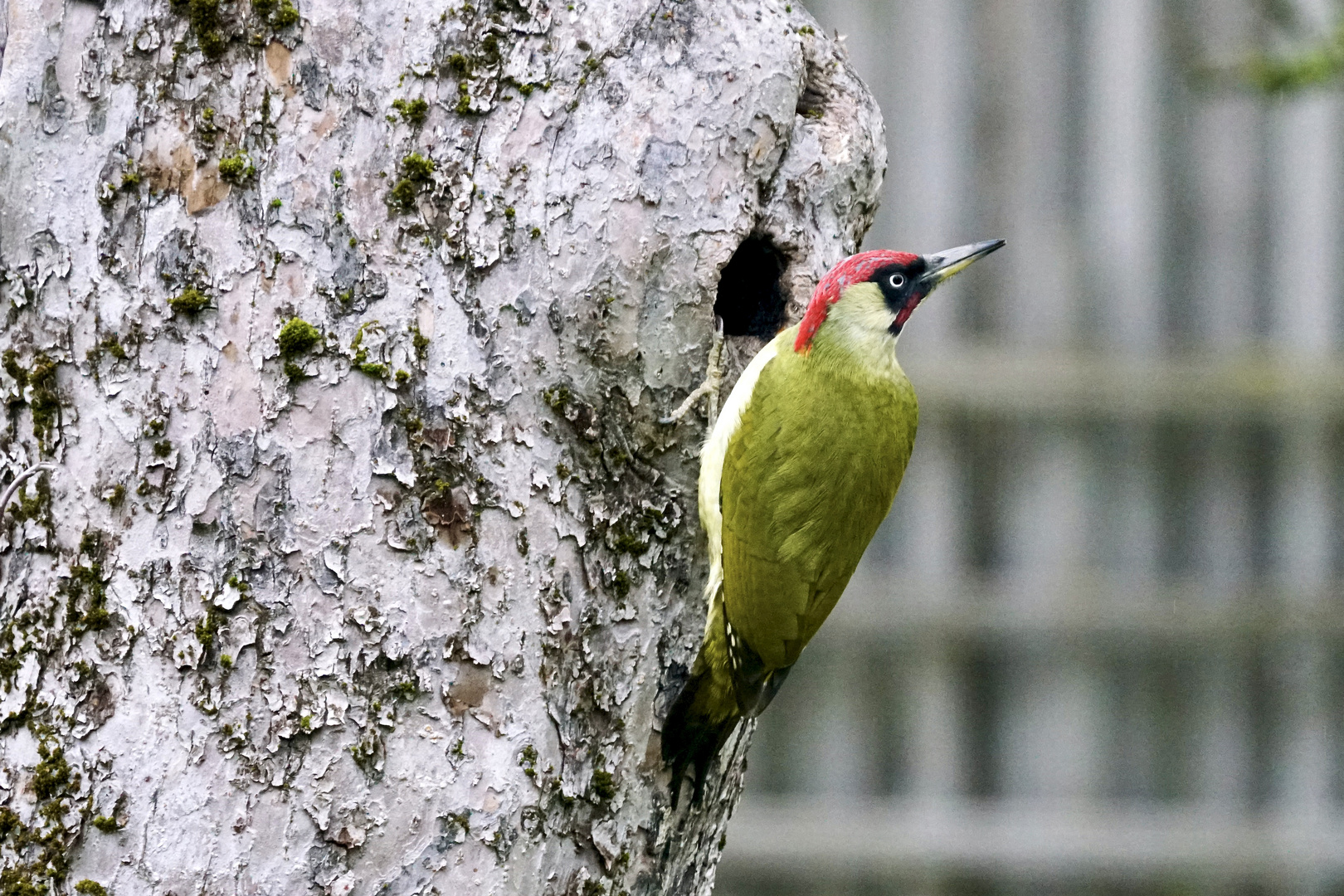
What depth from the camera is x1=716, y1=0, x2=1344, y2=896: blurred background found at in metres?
4.77

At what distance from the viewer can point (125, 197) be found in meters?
2.19

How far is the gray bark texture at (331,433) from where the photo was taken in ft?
6.89

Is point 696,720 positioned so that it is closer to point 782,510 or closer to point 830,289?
point 782,510

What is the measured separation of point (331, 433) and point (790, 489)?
0.89 meters

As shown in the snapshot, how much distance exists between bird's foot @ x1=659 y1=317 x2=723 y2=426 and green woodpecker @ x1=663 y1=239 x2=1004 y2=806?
0.05 meters

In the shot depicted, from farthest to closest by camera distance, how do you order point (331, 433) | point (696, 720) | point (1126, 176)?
point (1126, 176), point (696, 720), point (331, 433)

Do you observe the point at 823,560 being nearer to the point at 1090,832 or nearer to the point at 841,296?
the point at 841,296

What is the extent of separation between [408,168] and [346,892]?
1072mm

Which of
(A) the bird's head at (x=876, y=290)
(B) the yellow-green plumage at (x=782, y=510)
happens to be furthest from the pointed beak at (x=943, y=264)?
(B) the yellow-green plumage at (x=782, y=510)

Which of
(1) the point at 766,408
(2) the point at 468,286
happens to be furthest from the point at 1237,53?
(2) the point at 468,286

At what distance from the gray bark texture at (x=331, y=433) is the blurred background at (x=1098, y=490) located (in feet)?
8.36

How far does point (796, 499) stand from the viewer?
8.74 feet

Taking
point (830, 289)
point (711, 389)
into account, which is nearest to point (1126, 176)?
point (830, 289)

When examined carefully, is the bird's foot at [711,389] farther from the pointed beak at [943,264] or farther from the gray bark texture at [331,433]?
the pointed beak at [943,264]
